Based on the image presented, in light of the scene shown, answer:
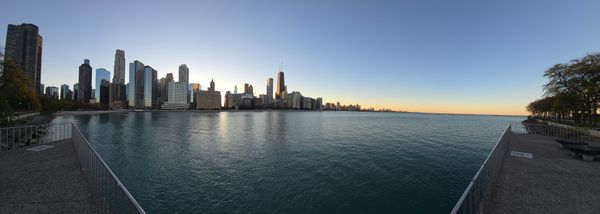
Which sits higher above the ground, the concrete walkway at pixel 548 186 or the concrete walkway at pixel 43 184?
the concrete walkway at pixel 43 184

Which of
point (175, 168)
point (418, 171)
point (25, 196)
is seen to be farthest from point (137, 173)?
point (418, 171)

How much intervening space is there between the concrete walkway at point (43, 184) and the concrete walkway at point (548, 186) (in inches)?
499

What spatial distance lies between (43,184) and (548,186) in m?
18.7

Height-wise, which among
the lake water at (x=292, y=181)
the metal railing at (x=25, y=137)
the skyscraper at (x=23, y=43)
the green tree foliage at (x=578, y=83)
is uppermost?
the skyscraper at (x=23, y=43)

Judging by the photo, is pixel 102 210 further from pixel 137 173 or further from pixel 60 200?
pixel 137 173

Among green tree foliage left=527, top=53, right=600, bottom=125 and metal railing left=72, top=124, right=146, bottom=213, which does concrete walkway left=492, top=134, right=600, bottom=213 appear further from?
green tree foliage left=527, top=53, right=600, bottom=125

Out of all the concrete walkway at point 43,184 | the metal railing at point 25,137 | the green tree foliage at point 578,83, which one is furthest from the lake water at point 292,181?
the green tree foliage at point 578,83

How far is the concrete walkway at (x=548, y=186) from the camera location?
6.34 meters

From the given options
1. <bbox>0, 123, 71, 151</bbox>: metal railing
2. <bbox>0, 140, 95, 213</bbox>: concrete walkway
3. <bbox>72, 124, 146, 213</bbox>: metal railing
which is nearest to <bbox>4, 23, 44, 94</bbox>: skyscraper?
<bbox>0, 123, 71, 151</bbox>: metal railing

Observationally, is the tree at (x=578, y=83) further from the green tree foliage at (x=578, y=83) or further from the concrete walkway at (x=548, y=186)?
the concrete walkway at (x=548, y=186)

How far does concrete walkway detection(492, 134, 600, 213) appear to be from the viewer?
20.8 feet

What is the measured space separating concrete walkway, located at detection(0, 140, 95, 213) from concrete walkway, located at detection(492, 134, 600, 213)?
12.7m

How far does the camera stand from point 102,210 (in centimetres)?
588

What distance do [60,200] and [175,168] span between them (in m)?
7.91
